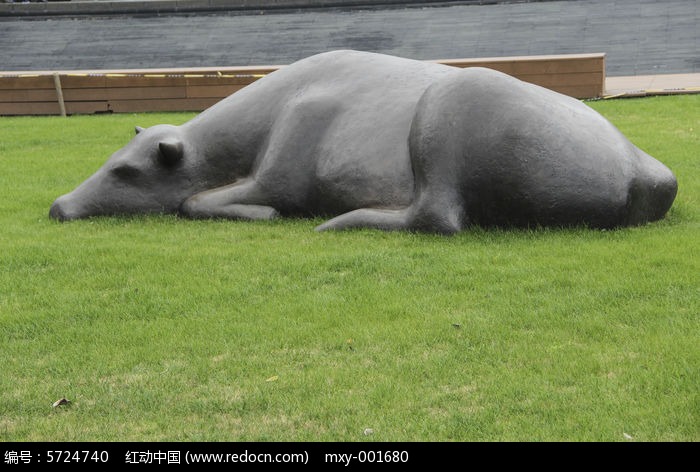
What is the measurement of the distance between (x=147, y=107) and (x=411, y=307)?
45.3 ft

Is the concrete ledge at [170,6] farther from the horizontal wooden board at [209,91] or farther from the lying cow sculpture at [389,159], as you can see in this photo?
the lying cow sculpture at [389,159]

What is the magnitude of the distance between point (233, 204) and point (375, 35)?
58.2ft

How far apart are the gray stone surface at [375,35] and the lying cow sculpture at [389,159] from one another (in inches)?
566

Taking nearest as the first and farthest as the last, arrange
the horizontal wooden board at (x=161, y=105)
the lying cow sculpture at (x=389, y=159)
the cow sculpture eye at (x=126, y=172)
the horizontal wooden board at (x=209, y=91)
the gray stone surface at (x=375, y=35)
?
the lying cow sculpture at (x=389, y=159), the cow sculpture eye at (x=126, y=172), the horizontal wooden board at (x=209, y=91), the horizontal wooden board at (x=161, y=105), the gray stone surface at (x=375, y=35)

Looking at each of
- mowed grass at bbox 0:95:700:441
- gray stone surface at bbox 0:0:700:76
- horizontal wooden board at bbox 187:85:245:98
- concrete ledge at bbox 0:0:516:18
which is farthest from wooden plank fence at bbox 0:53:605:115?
concrete ledge at bbox 0:0:516:18

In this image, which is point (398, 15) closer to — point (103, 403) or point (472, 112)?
point (472, 112)

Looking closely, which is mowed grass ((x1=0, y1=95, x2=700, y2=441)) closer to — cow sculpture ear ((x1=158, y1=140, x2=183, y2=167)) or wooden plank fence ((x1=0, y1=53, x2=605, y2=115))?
cow sculpture ear ((x1=158, y1=140, x2=183, y2=167))

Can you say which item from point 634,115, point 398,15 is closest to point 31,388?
point 634,115

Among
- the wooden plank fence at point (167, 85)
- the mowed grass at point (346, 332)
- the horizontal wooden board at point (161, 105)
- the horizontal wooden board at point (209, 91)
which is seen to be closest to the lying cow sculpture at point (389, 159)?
the mowed grass at point (346, 332)

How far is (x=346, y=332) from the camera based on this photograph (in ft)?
18.6

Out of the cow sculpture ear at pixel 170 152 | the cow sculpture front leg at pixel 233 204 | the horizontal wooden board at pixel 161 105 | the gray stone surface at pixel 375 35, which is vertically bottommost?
the gray stone surface at pixel 375 35

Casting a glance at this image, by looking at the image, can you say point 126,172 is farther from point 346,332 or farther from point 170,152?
point 346,332

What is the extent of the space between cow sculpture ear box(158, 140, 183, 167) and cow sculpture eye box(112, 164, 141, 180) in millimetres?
252

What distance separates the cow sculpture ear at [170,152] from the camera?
29.0ft
